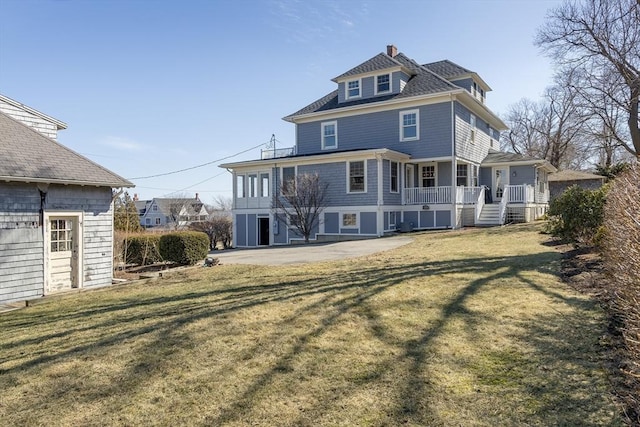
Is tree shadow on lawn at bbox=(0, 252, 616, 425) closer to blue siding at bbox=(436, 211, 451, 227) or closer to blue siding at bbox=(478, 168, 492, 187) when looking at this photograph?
blue siding at bbox=(436, 211, 451, 227)

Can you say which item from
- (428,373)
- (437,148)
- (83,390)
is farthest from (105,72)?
(428,373)

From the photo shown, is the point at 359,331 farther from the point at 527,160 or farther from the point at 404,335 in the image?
the point at 527,160

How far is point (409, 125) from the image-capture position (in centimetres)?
2181

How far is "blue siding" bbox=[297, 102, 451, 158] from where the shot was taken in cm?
2083

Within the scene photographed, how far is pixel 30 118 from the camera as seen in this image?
44.6ft

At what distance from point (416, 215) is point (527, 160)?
745 cm

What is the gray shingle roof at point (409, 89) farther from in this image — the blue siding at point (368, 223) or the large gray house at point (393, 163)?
the blue siding at point (368, 223)

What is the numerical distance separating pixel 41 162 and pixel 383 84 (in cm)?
1722

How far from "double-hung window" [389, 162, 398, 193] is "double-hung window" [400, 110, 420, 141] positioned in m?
1.76

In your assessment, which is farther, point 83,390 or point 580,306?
point 580,306

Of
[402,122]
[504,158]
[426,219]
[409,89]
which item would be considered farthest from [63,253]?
[504,158]

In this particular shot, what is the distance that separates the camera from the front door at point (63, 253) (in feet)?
35.6

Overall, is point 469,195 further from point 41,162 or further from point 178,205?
point 178,205

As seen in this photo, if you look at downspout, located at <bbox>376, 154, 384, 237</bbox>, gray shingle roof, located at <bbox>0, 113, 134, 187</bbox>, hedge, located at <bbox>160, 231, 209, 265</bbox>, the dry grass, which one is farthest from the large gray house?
the dry grass
